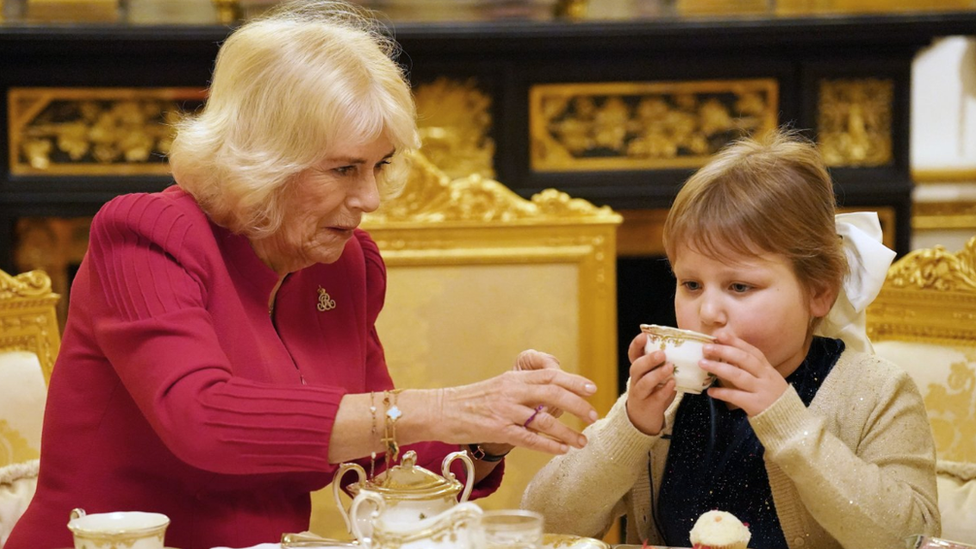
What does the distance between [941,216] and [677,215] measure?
2450 millimetres

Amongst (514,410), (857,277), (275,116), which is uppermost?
(275,116)

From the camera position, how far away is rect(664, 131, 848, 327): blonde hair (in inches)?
63.7

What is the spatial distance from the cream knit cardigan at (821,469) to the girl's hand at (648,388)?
0.02 m

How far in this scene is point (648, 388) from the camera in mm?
1532

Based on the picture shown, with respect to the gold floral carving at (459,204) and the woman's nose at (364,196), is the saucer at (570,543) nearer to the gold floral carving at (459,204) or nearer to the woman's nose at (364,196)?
the woman's nose at (364,196)

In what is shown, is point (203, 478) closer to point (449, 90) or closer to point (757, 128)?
point (449, 90)

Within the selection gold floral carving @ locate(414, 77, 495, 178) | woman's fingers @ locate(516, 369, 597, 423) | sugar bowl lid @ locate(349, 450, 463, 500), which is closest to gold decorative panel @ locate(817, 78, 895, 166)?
gold floral carving @ locate(414, 77, 495, 178)

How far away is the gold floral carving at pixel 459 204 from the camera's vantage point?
8.19 ft

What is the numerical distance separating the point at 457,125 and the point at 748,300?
1.94 meters

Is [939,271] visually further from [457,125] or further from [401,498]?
[457,125]

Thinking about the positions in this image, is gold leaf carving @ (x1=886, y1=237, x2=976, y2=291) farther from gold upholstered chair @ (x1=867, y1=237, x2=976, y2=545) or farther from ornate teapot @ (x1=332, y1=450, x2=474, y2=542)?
ornate teapot @ (x1=332, y1=450, x2=474, y2=542)

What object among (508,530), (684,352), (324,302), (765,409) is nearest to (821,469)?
(765,409)

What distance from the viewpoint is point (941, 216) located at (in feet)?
12.5

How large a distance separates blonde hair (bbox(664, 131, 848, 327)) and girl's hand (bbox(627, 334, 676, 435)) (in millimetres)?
191
